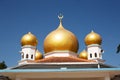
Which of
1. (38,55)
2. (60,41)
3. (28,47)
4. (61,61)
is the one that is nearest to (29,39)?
(28,47)

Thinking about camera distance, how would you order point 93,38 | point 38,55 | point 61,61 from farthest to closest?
point 38,55 → point 93,38 → point 61,61

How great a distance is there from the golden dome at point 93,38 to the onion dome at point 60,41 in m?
3.95

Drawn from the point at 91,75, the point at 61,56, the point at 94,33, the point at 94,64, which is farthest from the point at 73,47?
the point at 91,75

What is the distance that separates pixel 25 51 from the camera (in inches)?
888

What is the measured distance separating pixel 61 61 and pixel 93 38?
7.09 meters

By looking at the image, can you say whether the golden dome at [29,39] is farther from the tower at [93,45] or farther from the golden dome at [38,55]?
the tower at [93,45]

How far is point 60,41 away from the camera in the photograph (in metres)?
17.5

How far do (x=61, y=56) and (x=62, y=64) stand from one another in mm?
2120

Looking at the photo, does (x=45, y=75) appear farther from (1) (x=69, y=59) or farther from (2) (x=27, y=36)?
(2) (x=27, y=36)

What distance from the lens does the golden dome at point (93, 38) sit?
861 inches

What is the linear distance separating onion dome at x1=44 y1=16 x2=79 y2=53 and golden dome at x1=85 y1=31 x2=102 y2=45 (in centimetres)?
395

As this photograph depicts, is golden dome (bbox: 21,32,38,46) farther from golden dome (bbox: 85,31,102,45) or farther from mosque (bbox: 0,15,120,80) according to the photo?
golden dome (bbox: 85,31,102,45)

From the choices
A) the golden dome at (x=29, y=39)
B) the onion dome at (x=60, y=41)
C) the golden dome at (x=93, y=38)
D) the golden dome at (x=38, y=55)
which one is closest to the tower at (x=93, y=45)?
the golden dome at (x=93, y=38)

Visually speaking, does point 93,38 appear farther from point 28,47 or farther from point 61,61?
point 61,61
